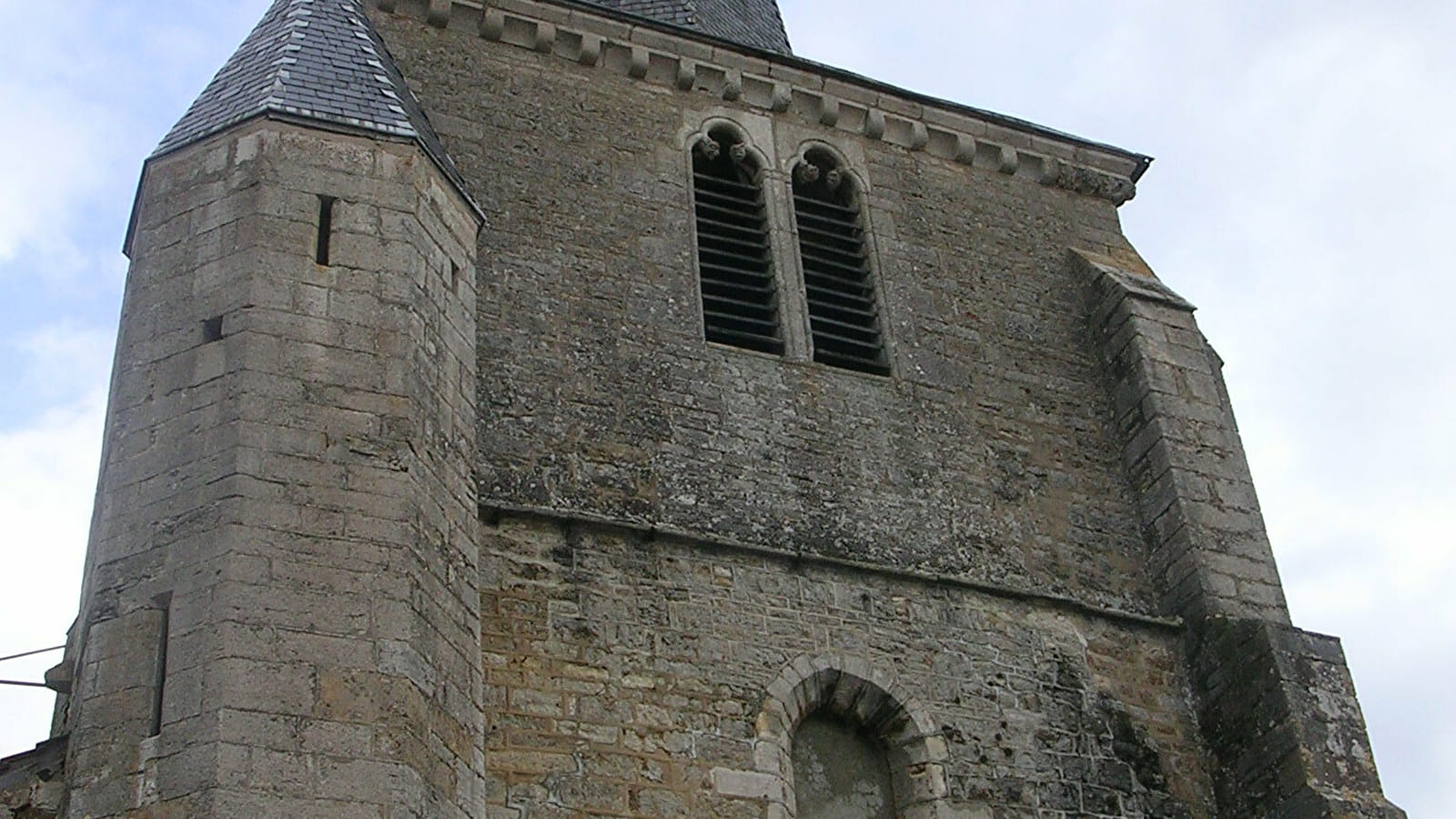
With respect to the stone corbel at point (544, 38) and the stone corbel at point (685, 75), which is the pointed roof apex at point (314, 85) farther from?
the stone corbel at point (685, 75)

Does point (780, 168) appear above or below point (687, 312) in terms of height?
above

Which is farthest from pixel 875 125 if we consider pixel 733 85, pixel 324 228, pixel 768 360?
pixel 324 228

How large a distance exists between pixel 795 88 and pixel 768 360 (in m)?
2.59

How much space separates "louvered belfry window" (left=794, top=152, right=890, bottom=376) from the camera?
11.7m

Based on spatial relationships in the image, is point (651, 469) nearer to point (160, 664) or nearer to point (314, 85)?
point (314, 85)

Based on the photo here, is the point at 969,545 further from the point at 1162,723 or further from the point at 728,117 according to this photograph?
the point at 728,117

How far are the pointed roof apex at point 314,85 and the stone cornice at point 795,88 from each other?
1.83m

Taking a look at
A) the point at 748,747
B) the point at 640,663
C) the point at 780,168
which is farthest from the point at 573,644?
the point at 780,168

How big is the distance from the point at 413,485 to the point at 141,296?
5.52ft

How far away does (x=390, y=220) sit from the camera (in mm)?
8820

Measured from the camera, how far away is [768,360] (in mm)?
11148

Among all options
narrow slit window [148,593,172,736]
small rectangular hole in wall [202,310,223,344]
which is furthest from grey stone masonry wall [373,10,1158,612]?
narrow slit window [148,593,172,736]

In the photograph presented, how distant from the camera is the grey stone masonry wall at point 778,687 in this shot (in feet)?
28.8

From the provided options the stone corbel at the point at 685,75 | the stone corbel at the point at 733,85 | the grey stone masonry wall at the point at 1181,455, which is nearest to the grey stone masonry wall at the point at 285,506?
the stone corbel at the point at 685,75
